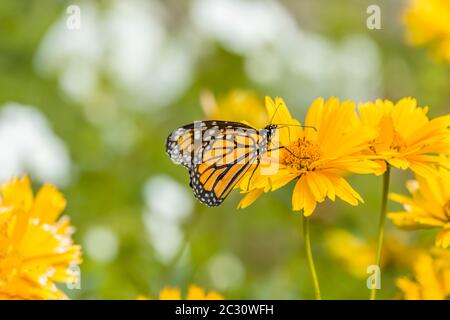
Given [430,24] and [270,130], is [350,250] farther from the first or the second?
[270,130]

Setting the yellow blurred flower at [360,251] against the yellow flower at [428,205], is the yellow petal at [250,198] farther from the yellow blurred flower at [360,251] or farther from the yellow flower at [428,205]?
the yellow blurred flower at [360,251]

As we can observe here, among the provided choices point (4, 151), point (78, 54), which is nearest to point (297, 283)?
point (4, 151)

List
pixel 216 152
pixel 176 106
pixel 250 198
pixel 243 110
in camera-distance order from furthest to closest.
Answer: pixel 176 106 → pixel 243 110 → pixel 216 152 → pixel 250 198

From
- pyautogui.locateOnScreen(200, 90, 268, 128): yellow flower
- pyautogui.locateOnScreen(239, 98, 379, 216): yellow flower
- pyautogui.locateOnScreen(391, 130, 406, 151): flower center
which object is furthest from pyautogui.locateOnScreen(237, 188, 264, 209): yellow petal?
pyautogui.locateOnScreen(200, 90, 268, 128): yellow flower

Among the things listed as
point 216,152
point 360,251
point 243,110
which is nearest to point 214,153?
point 216,152

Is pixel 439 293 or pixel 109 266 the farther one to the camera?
pixel 109 266
